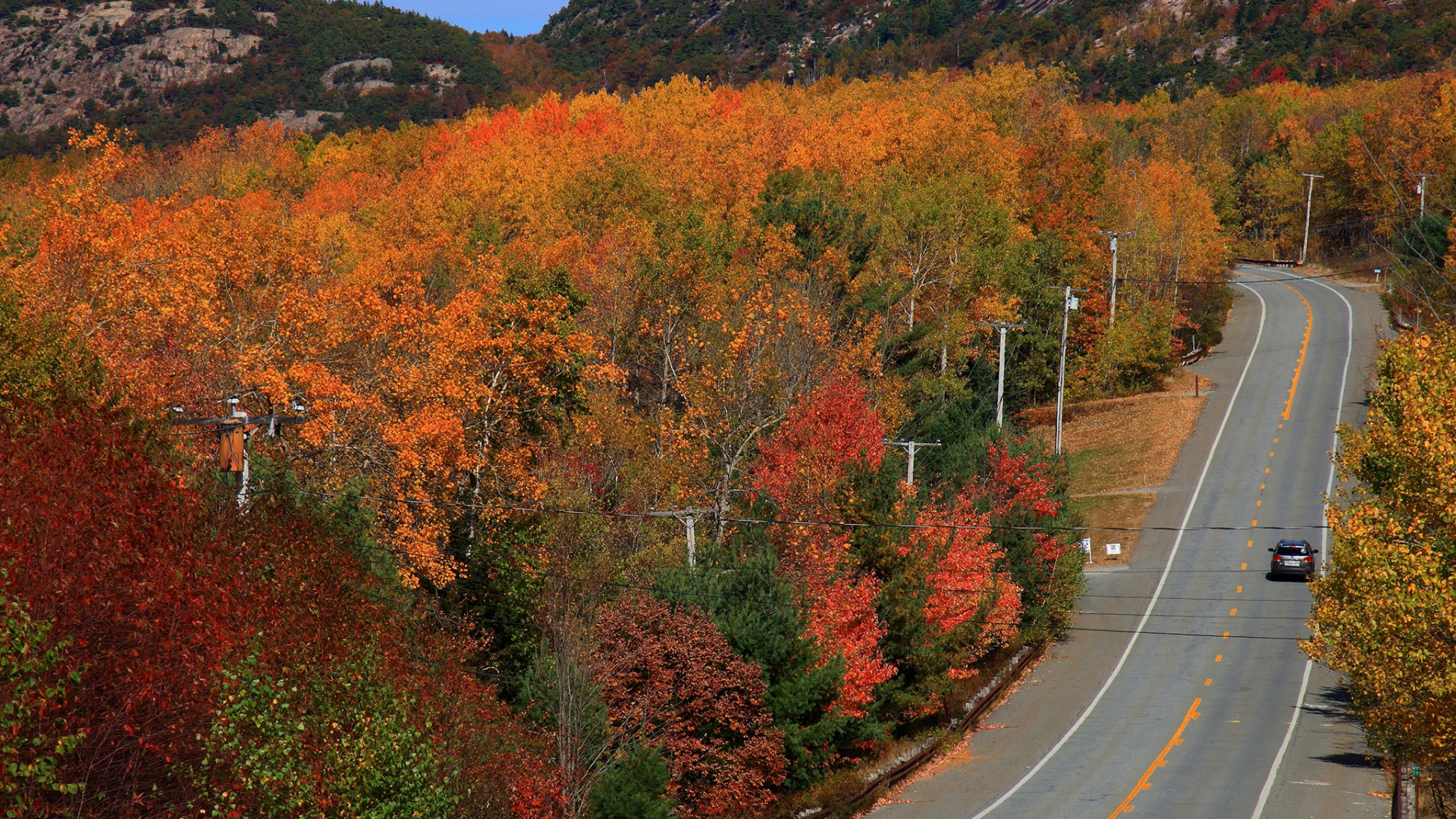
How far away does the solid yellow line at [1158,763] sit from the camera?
104 ft

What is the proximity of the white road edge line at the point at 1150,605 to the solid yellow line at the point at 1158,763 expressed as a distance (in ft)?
8.73

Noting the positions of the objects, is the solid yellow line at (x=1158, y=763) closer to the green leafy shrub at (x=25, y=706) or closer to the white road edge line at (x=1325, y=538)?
the white road edge line at (x=1325, y=538)

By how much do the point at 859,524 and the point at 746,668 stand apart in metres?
5.94

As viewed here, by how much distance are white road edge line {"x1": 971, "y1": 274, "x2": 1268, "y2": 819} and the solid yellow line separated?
2.66 meters

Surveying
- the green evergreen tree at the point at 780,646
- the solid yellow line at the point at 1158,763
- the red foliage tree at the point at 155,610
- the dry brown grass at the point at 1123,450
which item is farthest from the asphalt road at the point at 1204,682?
the red foliage tree at the point at 155,610

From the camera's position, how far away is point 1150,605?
51.3 m

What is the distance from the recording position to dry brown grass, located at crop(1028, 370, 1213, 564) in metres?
59.8

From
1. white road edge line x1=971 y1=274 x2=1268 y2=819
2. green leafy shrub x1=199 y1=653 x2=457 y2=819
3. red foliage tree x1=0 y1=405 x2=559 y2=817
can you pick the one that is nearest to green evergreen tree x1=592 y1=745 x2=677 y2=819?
red foliage tree x1=0 y1=405 x2=559 y2=817

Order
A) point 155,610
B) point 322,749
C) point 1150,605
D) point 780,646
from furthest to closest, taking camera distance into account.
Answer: point 1150,605, point 780,646, point 322,749, point 155,610

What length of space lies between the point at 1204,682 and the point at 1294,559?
11404mm

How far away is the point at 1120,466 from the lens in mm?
66000

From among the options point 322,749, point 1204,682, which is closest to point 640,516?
point 322,749

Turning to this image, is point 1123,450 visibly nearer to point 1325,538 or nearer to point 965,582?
point 1325,538

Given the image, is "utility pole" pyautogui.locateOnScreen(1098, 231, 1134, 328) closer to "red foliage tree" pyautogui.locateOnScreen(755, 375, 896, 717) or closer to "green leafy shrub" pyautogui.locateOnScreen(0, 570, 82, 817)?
"red foliage tree" pyautogui.locateOnScreen(755, 375, 896, 717)
